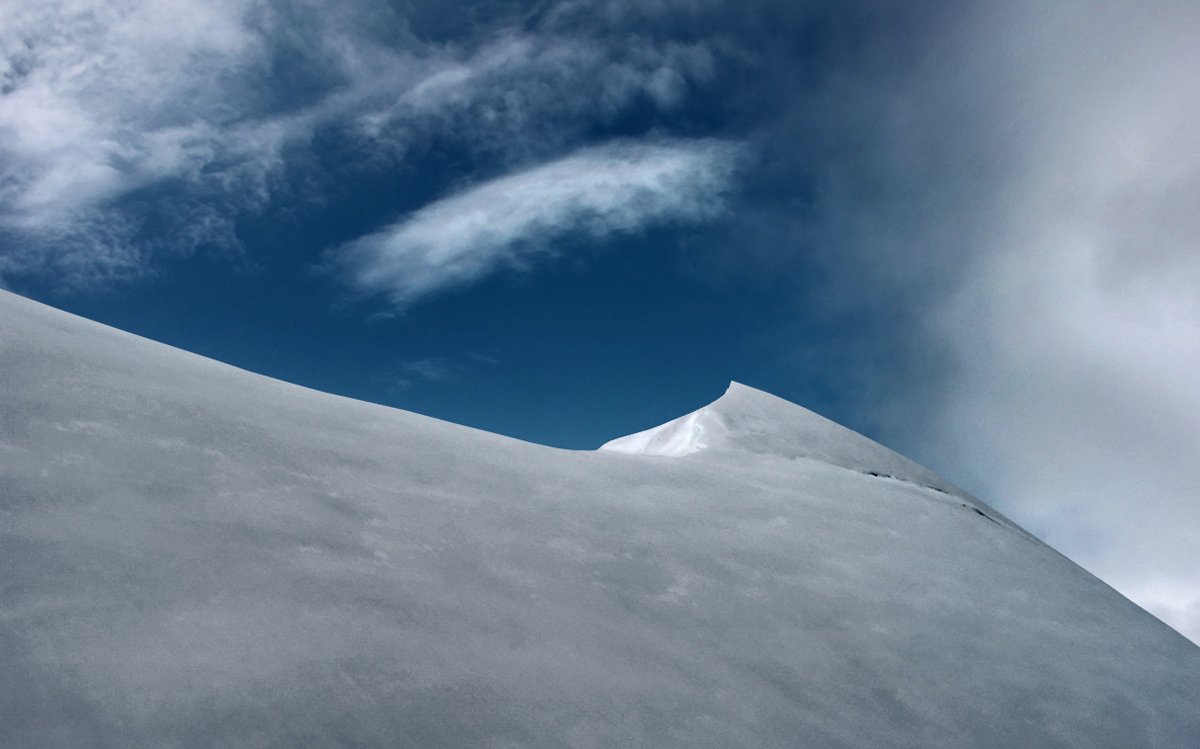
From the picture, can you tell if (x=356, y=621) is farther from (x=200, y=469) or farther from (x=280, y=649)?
Result: (x=200, y=469)

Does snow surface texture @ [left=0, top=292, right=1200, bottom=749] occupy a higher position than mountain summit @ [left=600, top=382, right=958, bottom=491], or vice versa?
mountain summit @ [left=600, top=382, right=958, bottom=491]

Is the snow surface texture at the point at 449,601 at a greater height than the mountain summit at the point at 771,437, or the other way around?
the mountain summit at the point at 771,437

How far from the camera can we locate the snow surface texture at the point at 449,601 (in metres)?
2.70

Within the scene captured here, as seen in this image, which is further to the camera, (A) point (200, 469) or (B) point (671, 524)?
(B) point (671, 524)

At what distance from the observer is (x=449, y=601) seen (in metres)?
3.62

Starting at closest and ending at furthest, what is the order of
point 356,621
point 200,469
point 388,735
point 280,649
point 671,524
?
1. point 388,735
2. point 280,649
3. point 356,621
4. point 200,469
5. point 671,524

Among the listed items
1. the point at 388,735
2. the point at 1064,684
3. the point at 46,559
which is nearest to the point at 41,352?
the point at 46,559

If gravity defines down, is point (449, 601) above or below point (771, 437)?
below

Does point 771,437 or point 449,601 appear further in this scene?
point 771,437

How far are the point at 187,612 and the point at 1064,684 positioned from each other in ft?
16.2

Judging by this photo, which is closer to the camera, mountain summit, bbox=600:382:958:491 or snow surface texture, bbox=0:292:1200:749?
snow surface texture, bbox=0:292:1200:749

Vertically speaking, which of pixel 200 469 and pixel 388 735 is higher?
pixel 200 469

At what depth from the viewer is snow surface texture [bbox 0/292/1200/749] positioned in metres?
2.70

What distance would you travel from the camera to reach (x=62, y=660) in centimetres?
248
